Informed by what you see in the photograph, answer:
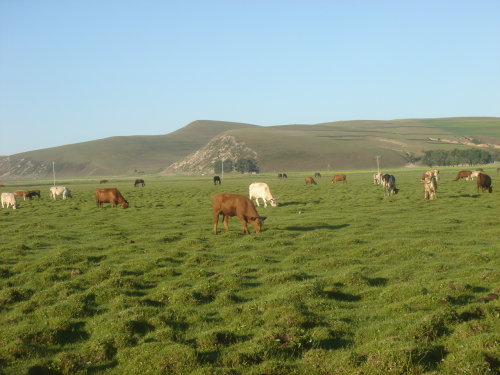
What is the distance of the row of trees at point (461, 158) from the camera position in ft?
569

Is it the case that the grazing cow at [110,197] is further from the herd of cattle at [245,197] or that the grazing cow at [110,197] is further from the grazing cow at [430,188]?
the grazing cow at [430,188]

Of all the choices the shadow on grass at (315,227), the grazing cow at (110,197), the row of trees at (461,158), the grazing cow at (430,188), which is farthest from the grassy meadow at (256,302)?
the row of trees at (461,158)

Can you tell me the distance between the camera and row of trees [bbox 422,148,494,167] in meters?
173

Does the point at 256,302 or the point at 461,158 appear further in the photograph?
the point at 461,158

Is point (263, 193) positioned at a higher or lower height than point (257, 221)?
higher

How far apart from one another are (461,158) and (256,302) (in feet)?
596

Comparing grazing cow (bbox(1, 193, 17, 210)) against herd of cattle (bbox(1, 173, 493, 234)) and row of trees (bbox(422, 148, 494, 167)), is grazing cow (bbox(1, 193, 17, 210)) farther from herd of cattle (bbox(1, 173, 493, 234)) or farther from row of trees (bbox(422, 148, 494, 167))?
row of trees (bbox(422, 148, 494, 167))

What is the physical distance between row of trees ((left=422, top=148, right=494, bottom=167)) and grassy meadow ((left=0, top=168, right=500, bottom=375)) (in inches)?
6511

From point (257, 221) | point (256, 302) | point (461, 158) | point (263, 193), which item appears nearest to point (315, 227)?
point (257, 221)

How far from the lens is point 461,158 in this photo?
580 feet

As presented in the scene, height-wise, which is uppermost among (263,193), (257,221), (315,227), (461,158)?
(461,158)

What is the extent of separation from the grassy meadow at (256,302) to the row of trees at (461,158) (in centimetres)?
16538

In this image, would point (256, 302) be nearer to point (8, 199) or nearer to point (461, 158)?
point (8, 199)

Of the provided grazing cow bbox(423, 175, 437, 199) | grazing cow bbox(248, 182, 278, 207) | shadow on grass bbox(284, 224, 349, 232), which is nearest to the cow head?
shadow on grass bbox(284, 224, 349, 232)
